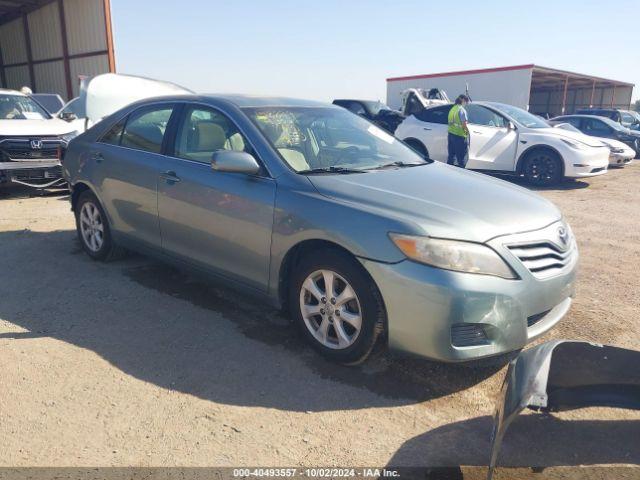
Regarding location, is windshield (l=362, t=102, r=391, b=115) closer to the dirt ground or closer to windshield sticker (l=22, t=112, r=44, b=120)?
windshield sticker (l=22, t=112, r=44, b=120)

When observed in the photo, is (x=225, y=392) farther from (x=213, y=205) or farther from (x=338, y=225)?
(x=213, y=205)

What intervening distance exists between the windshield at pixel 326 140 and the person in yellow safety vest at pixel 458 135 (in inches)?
214

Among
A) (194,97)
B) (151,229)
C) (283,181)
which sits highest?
(194,97)

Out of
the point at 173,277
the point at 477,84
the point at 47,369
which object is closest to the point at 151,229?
the point at 173,277

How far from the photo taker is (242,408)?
111 inches

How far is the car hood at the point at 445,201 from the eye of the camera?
9.38 ft

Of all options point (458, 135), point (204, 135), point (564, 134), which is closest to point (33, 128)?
point (204, 135)

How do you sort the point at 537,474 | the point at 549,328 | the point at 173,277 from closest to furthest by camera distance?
the point at 537,474 → the point at 549,328 → the point at 173,277

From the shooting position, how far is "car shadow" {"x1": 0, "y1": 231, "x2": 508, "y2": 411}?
2.98 meters

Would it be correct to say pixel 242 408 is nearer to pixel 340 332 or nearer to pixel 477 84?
pixel 340 332

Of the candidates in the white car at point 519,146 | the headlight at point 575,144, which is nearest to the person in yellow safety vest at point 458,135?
the white car at point 519,146

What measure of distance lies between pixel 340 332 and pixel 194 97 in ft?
7.45

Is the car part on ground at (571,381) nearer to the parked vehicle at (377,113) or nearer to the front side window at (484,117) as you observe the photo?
the front side window at (484,117)

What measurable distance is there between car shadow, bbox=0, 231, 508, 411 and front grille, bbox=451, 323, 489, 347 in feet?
1.34
